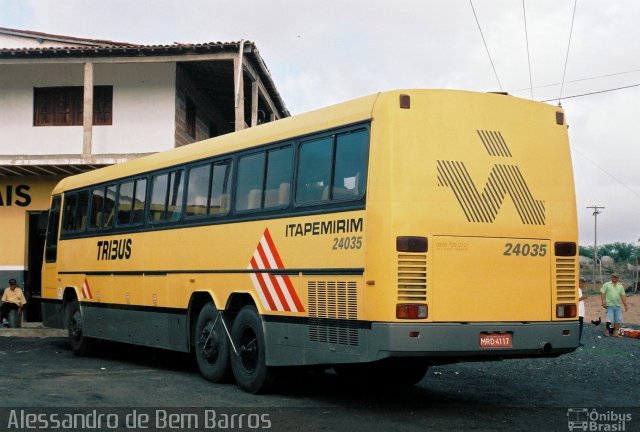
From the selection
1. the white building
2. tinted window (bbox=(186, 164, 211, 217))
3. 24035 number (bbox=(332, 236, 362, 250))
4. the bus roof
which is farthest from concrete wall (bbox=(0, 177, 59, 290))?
24035 number (bbox=(332, 236, 362, 250))

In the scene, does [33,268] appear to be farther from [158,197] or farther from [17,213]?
[158,197]

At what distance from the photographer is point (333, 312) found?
9.20 m

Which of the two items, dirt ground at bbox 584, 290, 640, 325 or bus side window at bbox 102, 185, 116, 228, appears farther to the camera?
dirt ground at bbox 584, 290, 640, 325

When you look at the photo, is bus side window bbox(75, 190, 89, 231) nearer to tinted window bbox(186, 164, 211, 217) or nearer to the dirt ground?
tinted window bbox(186, 164, 211, 217)

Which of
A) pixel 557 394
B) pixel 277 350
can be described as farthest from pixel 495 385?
pixel 277 350

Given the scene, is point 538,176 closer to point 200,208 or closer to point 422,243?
point 422,243

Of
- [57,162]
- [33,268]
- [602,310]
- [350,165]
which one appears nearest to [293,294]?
[350,165]

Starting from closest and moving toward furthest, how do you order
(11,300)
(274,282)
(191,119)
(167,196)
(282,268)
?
(282,268) < (274,282) < (167,196) < (11,300) < (191,119)

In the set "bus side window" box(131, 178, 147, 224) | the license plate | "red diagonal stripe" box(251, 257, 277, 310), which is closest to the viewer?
the license plate

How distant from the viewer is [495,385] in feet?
38.9

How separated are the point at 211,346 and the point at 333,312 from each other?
288 centimetres

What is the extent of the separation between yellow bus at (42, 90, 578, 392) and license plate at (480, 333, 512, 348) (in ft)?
0.04

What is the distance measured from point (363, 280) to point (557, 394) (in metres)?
3.60

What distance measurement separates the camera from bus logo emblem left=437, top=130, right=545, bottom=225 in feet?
29.5
